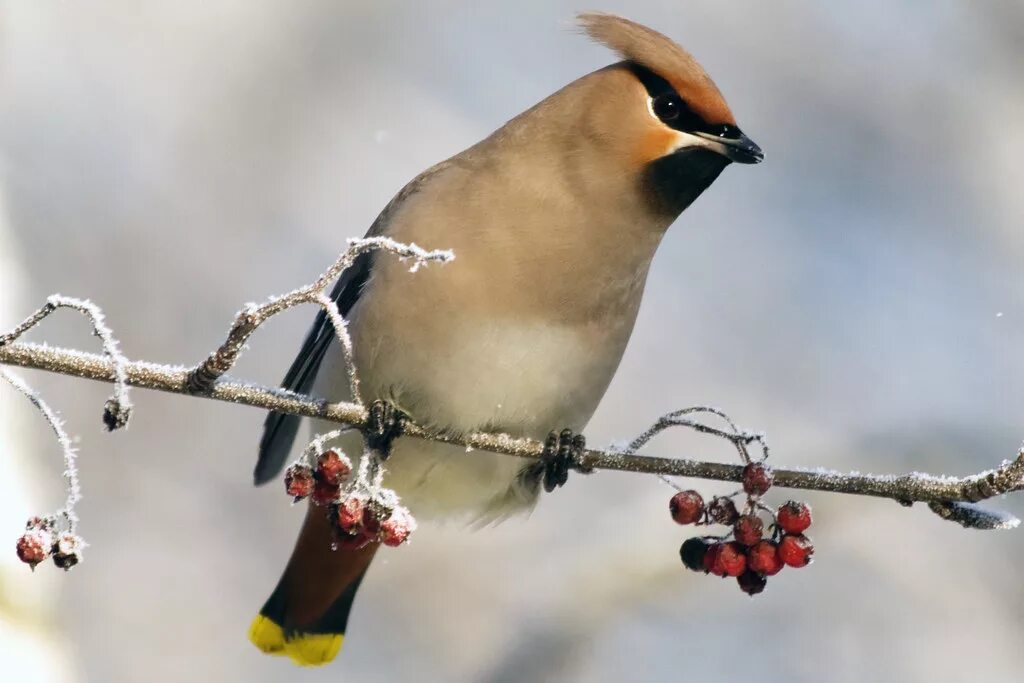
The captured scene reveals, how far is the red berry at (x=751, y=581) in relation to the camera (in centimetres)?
279

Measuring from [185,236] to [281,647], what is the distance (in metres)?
3.78

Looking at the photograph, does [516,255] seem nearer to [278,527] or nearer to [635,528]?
[635,528]

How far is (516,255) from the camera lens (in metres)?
3.47

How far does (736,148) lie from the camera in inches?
134

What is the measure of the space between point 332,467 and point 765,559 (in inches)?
34.3

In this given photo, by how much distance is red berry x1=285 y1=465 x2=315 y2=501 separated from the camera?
2.66m

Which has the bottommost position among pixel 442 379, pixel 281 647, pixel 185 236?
pixel 281 647

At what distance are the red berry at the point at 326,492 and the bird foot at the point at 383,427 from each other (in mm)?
453

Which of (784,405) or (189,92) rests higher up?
(189,92)

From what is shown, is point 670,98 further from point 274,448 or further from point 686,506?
point 274,448

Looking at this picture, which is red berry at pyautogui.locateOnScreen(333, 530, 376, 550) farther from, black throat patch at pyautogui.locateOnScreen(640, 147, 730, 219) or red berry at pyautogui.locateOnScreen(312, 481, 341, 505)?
black throat patch at pyautogui.locateOnScreen(640, 147, 730, 219)

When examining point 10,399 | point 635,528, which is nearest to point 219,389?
point 10,399

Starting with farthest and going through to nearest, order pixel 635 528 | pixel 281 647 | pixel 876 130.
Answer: pixel 876 130
pixel 635 528
pixel 281 647

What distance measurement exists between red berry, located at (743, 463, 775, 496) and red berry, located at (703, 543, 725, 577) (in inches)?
7.1
